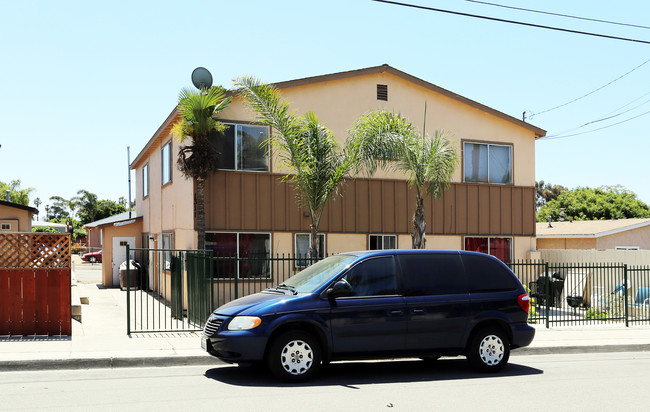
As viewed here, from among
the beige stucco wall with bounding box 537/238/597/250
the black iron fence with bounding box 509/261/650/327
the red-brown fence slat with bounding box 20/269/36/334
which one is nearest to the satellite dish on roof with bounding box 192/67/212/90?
the red-brown fence slat with bounding box 20/269/36/334

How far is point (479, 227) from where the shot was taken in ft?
67.5

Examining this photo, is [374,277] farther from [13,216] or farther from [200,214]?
[13,216]

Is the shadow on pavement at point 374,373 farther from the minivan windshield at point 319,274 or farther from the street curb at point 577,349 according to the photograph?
the street curb at point 577,349

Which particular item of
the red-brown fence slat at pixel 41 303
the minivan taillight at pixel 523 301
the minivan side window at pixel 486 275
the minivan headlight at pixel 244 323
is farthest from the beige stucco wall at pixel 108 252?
the minivan taillight at pixel 523 301

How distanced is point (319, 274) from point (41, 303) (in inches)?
223

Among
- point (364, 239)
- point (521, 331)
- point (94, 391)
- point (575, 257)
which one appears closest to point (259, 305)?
point (94, 391)

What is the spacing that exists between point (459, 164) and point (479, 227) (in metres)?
2.03

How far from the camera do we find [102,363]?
10117 millimetres

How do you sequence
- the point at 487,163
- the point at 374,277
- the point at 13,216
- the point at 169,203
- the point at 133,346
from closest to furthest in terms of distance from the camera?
the point at 374,277 < the point at 133,346 < the point at 487,163 < the point at 169,203 < the point at 13,216

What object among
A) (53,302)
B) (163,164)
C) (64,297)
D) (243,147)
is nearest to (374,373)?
(64,297)

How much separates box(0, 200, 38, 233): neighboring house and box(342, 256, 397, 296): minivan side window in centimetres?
1976

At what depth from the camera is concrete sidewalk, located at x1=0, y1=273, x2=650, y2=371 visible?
33.1ft

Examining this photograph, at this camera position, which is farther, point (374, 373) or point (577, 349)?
point (577, 349)

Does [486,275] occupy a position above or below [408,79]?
below
